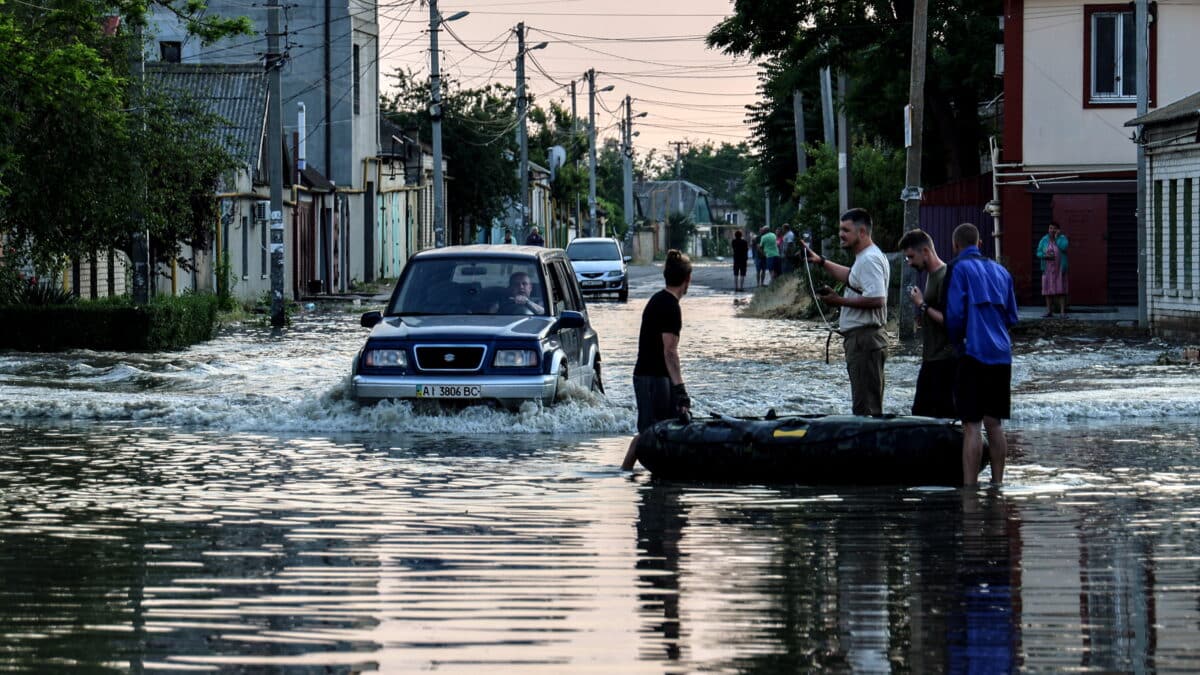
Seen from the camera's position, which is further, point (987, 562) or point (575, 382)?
point (575, 382)

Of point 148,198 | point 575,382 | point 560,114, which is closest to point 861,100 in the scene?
point 148,198

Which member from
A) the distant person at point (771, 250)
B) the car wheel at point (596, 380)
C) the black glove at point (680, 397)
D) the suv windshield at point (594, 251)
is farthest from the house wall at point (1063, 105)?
the black glove at point (680, 397)

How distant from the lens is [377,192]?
65875mm

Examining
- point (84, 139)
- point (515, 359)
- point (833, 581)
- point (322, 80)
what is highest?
point (322, 80)

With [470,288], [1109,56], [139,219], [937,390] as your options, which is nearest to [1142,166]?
[1109,56]

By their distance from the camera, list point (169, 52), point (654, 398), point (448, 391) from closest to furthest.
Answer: point (654, 398), point (448, 391), point (169, 52)

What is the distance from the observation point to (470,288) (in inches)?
711

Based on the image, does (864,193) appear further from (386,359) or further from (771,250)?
(386,359)

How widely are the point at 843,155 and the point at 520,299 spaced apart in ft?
75.4

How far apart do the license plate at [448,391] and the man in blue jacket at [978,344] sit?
17.7 ft

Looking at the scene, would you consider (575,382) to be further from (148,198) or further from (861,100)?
(861,100)

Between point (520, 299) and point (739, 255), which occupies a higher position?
point (739, 255)

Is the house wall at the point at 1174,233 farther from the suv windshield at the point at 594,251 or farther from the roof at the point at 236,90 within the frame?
the suv windshield at the point at 594,251

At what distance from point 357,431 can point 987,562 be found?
Answer: 877 cm
